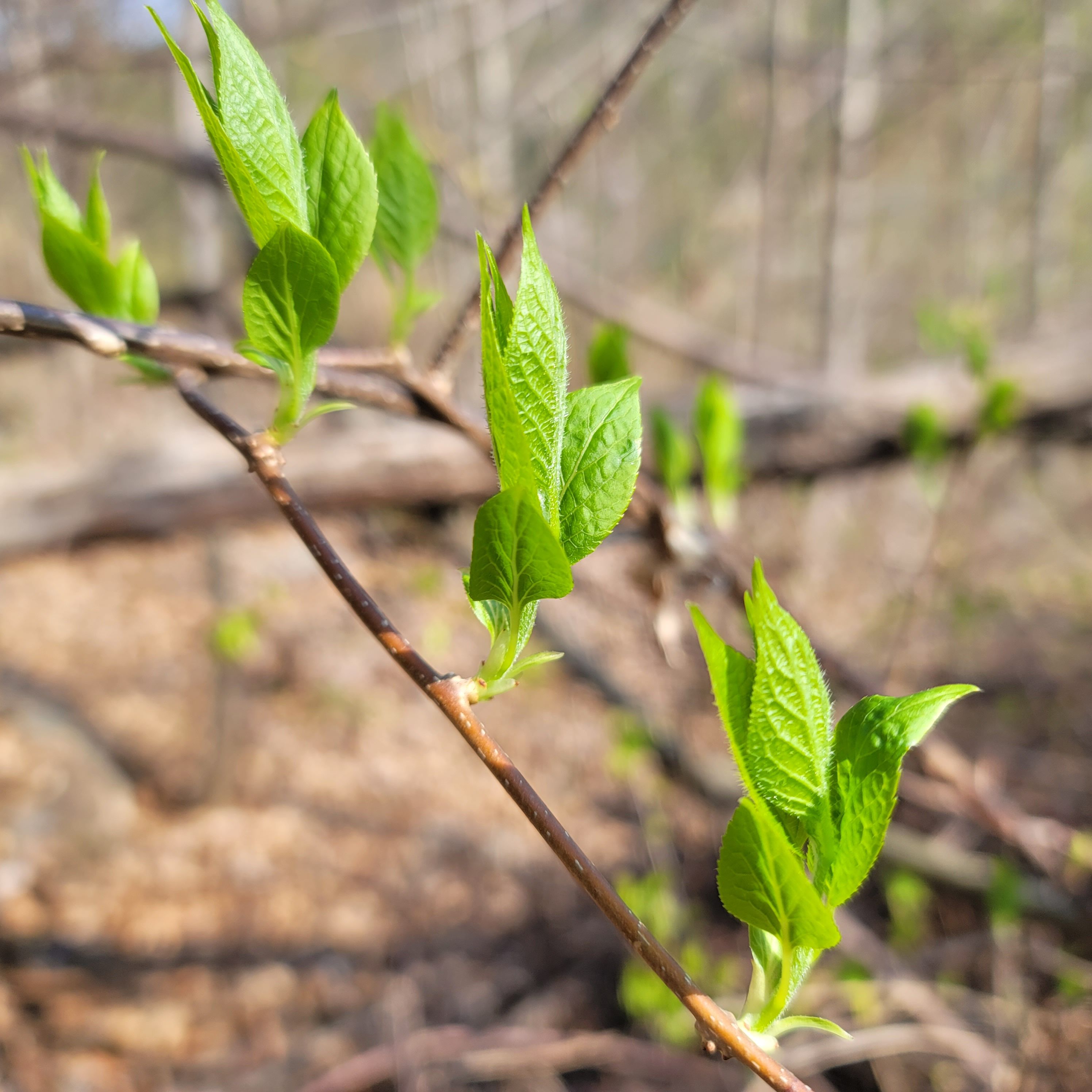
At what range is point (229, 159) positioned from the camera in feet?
0.90

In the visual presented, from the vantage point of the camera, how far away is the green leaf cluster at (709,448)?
2.83 feet

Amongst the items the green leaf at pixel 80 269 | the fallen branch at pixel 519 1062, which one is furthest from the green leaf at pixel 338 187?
the fallen branch at pixel 519 1062

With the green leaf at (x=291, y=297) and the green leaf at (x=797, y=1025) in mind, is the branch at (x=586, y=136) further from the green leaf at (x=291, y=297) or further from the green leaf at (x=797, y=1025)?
the green leaf at (x=797, y=1025)

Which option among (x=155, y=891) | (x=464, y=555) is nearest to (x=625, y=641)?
(x=464, y=555)

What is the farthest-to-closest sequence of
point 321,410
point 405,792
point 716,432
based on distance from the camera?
1. point 405,792
2. point 716,432
3. point 321,410

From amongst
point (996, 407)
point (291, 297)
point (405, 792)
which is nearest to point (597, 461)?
point (291, 297)

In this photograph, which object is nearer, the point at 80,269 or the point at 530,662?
the point at 530,662

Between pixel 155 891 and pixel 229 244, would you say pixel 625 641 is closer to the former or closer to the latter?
pixel 155 891

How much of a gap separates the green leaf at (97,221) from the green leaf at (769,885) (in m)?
0.50

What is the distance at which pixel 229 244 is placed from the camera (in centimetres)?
445

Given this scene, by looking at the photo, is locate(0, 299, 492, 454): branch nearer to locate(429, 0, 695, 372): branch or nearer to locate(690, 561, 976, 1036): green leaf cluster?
locate(429, 0, 695, 372): branch

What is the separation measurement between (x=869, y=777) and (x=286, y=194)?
1.10ft

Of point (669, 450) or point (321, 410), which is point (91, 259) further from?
point (669, 450)

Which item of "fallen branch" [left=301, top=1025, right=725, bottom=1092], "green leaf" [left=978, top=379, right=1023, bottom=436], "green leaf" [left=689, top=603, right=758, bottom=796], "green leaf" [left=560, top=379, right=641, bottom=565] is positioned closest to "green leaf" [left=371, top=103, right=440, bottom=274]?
"green leaf" [left=560, top=379, right=641, bottom=565]
